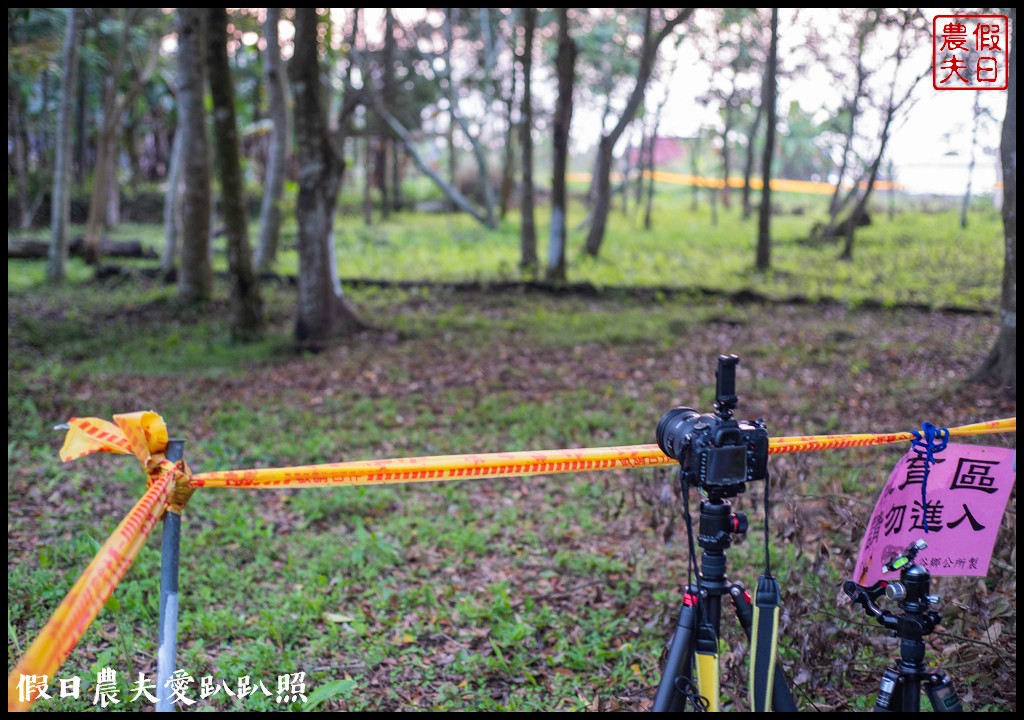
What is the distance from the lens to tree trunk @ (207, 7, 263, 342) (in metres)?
10.3

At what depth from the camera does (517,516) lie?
19.2 ft

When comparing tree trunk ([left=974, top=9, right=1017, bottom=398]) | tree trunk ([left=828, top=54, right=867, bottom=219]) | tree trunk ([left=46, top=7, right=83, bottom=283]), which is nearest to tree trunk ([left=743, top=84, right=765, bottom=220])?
tree trunk ([left=828, top=54, right=867, bottom=219])

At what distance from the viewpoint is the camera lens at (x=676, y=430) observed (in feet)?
7.88

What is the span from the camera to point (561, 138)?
1562 centimetres

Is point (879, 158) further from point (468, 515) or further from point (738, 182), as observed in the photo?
point (738, 182)

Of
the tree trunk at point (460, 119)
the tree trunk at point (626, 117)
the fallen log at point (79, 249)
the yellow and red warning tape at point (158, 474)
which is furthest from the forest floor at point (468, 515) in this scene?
the tree trunk at point (460, 119)

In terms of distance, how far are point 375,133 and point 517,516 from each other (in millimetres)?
24167

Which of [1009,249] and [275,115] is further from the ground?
[275,115]

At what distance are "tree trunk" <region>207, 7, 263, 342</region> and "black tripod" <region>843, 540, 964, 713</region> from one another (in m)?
9.32

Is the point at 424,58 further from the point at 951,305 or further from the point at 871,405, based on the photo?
the point at 871,405

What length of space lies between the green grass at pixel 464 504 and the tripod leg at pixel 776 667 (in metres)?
0.82

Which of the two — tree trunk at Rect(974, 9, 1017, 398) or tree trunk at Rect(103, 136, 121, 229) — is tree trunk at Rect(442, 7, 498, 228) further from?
tree trunk at Rect(974, 9, 1017, 398)

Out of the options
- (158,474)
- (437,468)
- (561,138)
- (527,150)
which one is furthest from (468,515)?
(527,150)

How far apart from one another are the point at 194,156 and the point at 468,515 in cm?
868
